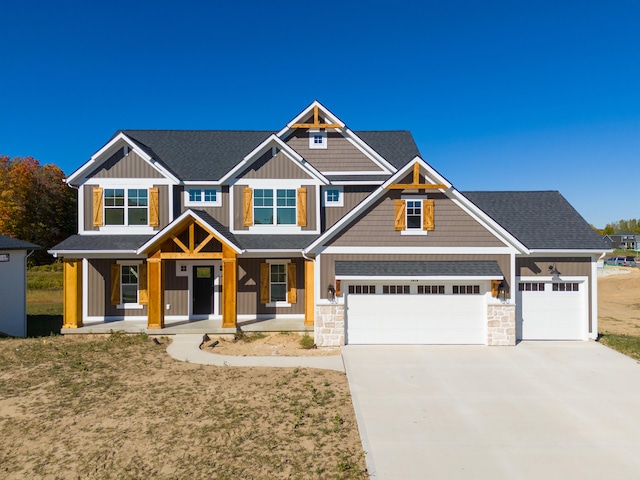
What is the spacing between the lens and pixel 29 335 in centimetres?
1496

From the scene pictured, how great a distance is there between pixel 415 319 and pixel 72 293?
12.8m

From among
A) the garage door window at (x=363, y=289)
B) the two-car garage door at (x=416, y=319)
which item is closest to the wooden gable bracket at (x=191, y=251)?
the garage door window at (x=363, y=289)

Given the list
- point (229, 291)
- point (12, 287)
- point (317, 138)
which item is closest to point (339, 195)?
point (317, 138)

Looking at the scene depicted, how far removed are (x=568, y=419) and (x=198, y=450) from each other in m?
7.15

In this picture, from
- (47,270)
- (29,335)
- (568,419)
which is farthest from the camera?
(47,270)

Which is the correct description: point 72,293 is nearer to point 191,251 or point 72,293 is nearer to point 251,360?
point 191,251

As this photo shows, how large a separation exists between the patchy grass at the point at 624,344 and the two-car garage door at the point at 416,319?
4346 mm

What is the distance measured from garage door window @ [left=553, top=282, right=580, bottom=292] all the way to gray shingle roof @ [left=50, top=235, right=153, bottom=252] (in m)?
15.4

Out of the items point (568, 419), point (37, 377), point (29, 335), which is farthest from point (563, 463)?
point (29, 335)

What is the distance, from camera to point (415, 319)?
489 inches

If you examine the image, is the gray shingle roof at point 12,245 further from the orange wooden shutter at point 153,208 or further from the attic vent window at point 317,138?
the attic vent window at point 317,138

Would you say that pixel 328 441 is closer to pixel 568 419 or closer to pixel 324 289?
pixel 568 419

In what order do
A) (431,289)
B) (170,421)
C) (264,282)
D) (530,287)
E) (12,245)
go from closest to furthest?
(170,421) → (431,289) → (530,287) → (12,245) → (264,282)

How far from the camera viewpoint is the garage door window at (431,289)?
12.4 m
